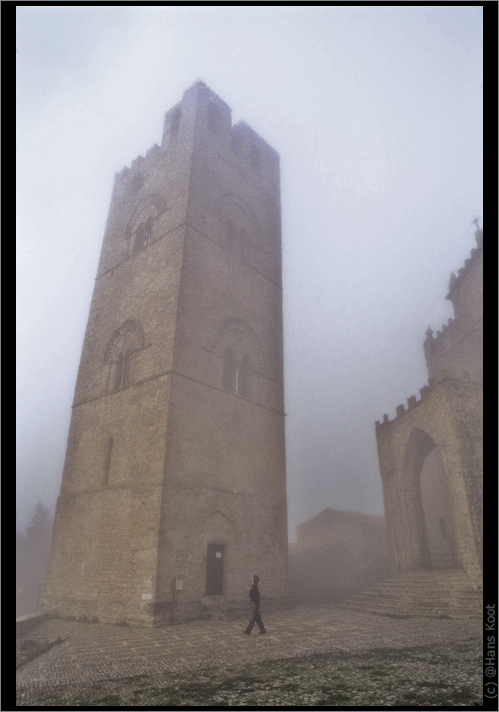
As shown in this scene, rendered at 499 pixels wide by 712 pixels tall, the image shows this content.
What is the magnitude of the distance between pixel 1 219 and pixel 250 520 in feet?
44.0

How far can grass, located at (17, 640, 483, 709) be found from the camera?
4.68 meters

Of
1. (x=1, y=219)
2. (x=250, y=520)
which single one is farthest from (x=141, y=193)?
(x=1, y=219)

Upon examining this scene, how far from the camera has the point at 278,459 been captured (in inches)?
680

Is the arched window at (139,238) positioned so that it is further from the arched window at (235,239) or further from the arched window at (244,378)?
the arched window at (244,378)

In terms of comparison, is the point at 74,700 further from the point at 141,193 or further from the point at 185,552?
the point at 141,193

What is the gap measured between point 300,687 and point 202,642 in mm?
4250

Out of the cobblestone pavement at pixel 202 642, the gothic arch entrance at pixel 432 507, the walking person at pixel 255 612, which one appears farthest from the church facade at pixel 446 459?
the walking person at pixel 255 612

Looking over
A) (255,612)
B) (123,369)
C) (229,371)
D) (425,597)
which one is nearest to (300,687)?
(255,612)

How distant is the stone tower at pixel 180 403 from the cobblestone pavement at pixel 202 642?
54.9 inches

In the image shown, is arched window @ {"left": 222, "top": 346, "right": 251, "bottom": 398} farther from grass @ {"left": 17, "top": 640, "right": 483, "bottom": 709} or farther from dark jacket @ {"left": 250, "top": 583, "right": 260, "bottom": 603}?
grass @ {"left": 17, "top": 640, "right": 483, "bottom": 709}

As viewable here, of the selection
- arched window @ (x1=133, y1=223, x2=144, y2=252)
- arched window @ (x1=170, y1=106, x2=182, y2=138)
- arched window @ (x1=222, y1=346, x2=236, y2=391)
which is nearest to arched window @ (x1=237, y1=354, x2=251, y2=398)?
arched window @ (x1=222, y1=346, x2=236, y2=391)

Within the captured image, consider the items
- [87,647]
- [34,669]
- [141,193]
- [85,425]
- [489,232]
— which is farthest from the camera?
[141,193]

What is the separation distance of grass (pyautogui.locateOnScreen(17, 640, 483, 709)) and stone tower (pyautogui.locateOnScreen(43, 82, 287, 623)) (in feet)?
20.3

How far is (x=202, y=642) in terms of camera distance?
8695 millimetres
